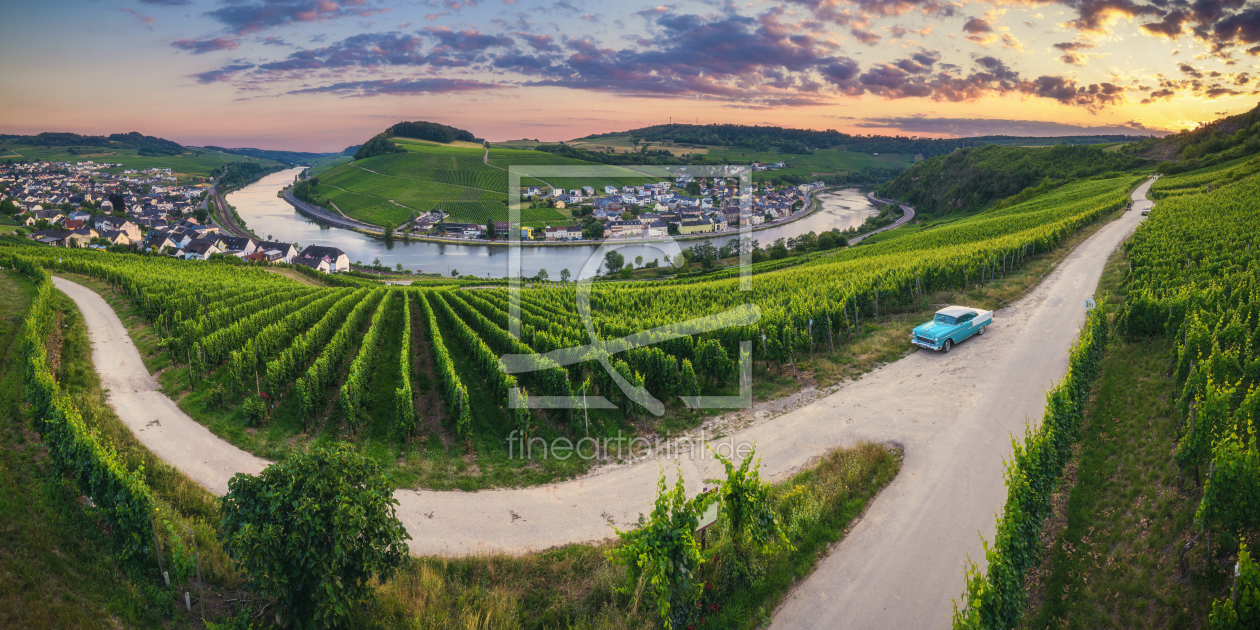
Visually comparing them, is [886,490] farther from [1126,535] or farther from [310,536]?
[310,536]

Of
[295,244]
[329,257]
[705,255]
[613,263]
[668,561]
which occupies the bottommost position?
[668,561]

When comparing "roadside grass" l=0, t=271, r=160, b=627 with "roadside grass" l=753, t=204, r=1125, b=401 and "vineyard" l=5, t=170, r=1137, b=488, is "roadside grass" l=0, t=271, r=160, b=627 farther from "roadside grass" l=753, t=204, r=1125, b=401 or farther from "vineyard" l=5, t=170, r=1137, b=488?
"roadside grass" l=753, t=204, r=1125, b=401

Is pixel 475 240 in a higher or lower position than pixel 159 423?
higher

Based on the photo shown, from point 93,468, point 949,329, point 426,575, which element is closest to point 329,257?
point 93,468

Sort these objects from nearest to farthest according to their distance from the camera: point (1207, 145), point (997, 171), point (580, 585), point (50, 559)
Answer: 1. point (50, 559)
2. point (580, 585)
3. point (1207, 145)
4. point (997, 171)

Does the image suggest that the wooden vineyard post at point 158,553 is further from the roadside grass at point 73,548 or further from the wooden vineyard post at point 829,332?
the wooden vineyard post at point 829,332
